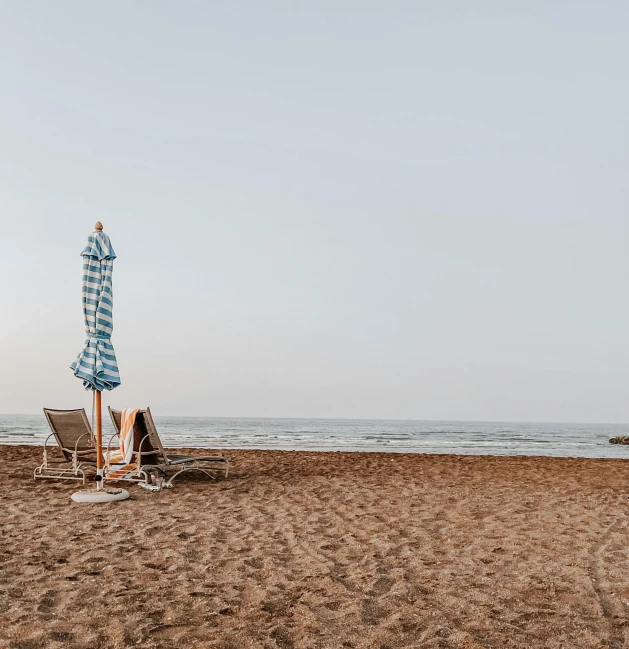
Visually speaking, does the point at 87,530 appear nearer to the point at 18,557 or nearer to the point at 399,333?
the point at 18,557

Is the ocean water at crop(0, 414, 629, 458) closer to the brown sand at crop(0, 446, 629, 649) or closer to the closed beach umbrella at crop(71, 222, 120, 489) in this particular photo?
the closed beach umbrella at crop(71, 222, 120, 489)

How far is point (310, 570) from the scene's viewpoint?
405 cm

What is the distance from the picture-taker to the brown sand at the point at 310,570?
295cm

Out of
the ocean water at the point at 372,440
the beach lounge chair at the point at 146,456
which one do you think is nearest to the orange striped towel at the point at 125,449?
the beach lounge chair at the point at 146,456

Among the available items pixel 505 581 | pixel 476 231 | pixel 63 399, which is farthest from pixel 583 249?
pixel 63 399

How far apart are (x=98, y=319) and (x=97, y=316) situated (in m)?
0.04

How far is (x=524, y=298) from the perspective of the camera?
29344 millimetres

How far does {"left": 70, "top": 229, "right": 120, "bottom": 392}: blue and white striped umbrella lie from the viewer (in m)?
6.81

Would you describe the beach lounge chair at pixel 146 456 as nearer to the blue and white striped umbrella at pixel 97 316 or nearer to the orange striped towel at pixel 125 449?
the orange striped towel at pixel 125 449

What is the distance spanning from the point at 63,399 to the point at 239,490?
116 feet

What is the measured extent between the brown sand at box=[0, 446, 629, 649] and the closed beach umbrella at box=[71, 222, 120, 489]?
141cm

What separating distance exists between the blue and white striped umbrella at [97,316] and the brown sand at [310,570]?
1.46m

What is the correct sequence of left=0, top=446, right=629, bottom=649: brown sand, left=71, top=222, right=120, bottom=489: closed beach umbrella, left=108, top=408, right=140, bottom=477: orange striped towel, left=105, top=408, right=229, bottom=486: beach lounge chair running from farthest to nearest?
1. left=108, top=408, right=140, bottom=477: orange striped towel
2. left=105, top=408, right=229, bottom=486: beach lounge chair
3. left=71, top=222, right=120, bottom=489: closed beach umbrella
4. left=0, top=446, right=629, bottom=649: brown sand

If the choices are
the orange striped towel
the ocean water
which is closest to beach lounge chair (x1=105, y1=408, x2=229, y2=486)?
the orange striped towel
